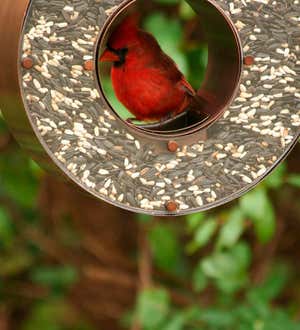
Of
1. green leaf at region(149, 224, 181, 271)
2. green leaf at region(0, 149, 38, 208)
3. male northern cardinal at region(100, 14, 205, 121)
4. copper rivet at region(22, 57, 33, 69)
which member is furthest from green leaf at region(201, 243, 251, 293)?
→ copper rivet at region(22, 57, 33, 69)

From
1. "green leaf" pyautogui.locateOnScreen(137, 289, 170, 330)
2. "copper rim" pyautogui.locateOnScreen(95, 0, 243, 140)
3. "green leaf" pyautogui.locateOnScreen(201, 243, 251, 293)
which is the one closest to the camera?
"copper rim" pyautogui.locateOnScreen(95, 0, 243, 140)

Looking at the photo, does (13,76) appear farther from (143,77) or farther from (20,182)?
(20,182)

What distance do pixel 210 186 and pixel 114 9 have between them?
536 millimetres

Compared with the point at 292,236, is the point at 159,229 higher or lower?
higher

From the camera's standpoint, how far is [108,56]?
2773 mm

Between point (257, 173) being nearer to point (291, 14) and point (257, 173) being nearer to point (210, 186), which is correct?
point (210, 186)

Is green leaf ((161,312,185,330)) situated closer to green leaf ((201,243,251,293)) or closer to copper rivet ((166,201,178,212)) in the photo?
green leaf ((201,243,251,293))

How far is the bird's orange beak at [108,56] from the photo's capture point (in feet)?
9.02

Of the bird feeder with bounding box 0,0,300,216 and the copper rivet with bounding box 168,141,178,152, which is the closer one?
the bird feeder with bounding box 0,0,300,216

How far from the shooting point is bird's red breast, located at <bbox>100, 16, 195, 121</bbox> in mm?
2768

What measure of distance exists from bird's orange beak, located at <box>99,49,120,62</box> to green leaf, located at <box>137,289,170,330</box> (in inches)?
59.1

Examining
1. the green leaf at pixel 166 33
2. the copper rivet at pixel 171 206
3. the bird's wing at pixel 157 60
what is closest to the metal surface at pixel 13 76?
the copper rivet at pixel 171 206

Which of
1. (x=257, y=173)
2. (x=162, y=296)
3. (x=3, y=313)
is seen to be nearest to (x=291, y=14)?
(x=257, y=173)

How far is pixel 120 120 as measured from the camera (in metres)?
2.50
